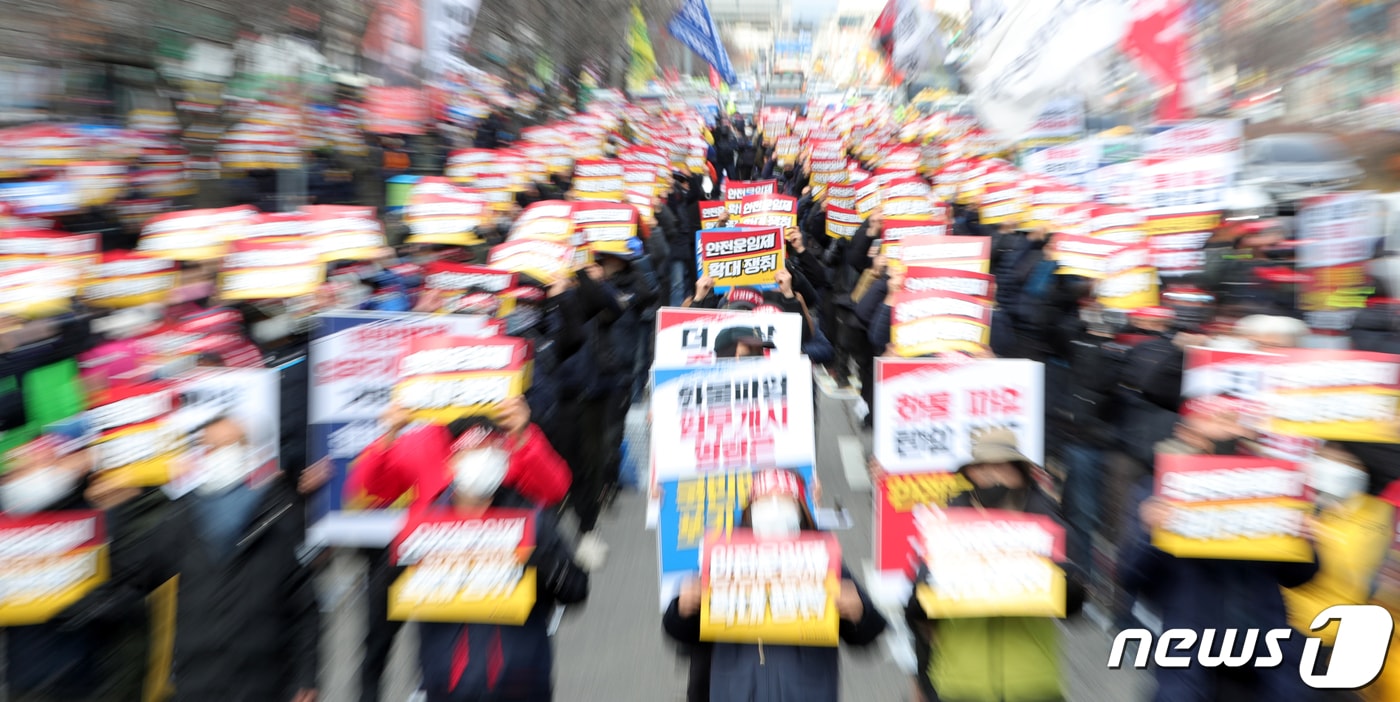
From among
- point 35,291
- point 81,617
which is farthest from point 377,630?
point 35,291

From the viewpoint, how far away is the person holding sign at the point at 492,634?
3.64 metres

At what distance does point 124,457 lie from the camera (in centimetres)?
386

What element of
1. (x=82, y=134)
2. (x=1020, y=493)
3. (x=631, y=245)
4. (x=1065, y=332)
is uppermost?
(x=82, y=134)

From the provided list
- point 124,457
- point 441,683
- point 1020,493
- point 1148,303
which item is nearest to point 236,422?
point 124,457

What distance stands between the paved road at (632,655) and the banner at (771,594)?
147 cm

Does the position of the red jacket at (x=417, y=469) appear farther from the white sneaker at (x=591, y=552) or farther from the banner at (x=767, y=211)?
the banner at (x=767, y=211)

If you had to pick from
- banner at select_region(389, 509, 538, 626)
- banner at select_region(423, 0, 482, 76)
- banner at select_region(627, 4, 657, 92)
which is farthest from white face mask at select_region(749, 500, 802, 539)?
banner at select_region(627, 4, 657, 92)

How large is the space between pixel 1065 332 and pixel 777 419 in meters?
3.34

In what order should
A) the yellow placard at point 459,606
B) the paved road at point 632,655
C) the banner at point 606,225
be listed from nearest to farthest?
the yellow placard at point 459,606 → the paved road at point 632,655 → the banner at point 606,225

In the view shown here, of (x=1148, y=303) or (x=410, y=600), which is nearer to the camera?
(x=410, y=600)

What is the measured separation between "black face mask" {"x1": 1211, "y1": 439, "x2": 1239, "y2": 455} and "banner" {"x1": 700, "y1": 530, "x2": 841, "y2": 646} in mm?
1692

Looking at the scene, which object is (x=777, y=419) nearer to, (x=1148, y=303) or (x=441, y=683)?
(x=441, y=683)

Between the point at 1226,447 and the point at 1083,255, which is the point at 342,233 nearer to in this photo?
the point at 1083,255

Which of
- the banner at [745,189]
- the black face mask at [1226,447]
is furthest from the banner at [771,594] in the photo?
the banner at [745,189]
